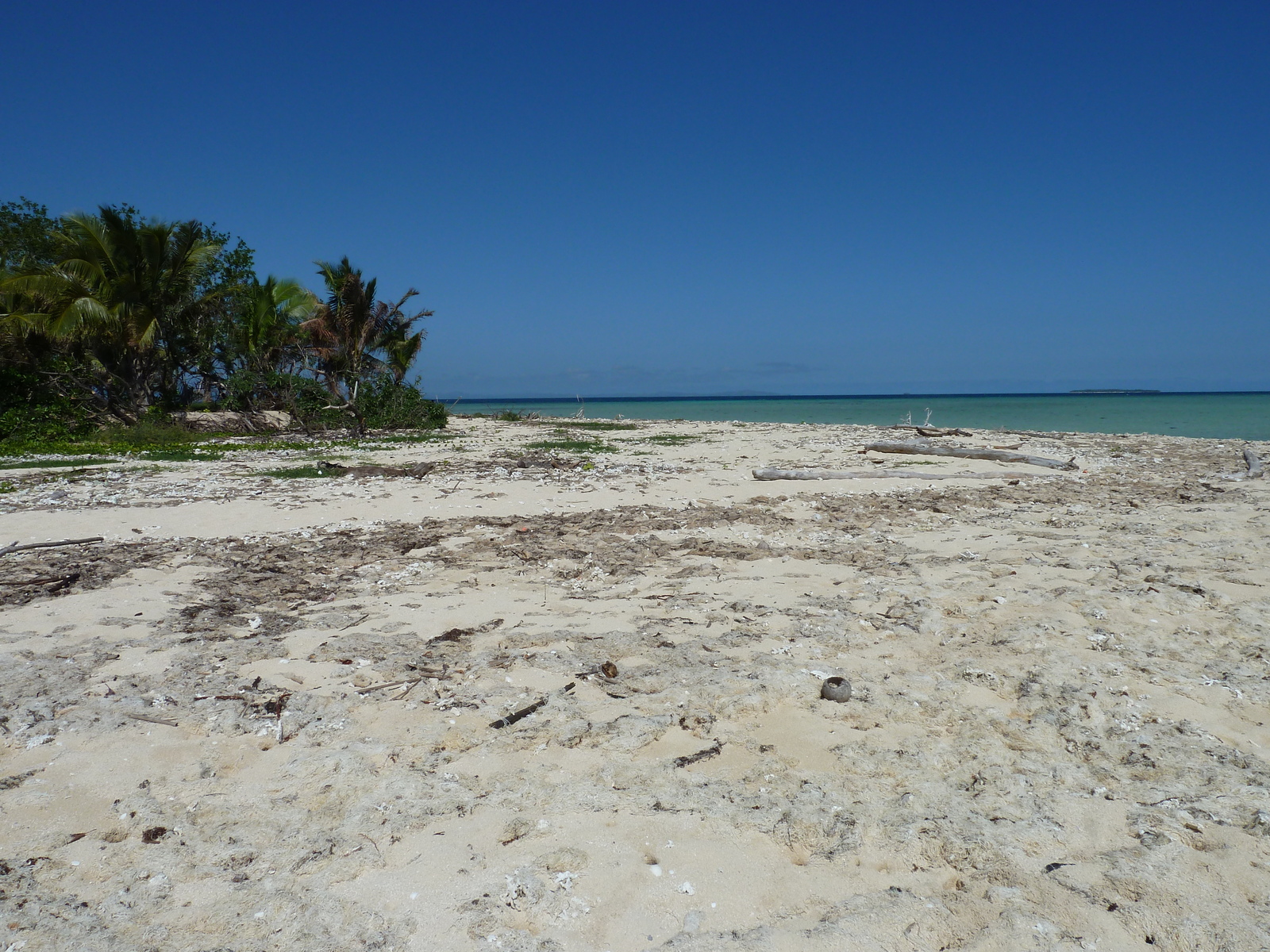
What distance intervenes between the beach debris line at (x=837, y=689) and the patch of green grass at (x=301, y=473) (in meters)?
9.30

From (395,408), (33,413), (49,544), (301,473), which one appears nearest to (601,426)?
(395,408)

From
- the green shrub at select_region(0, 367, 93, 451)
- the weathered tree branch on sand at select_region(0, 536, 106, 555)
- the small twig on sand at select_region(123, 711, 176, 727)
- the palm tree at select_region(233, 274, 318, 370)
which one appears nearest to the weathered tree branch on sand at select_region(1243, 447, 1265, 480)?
the small twig on sand at select_region(123, 711, 176, 727)

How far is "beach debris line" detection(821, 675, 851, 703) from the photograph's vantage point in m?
3.67

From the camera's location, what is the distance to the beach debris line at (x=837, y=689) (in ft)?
12.0

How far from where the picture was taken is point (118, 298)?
64.7 ft

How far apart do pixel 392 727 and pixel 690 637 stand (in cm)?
189

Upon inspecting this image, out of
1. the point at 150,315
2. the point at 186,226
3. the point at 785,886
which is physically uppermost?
the point at 186,226

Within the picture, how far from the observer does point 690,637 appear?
4527mm

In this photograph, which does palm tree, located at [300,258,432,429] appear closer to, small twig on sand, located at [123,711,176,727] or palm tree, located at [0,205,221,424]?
palm tree, located at [0,205,221,424]

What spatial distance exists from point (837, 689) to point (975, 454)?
11.5m

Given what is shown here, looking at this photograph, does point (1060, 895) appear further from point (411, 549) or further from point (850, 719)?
point (411, 549)

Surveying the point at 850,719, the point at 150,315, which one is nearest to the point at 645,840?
the point at 850,719

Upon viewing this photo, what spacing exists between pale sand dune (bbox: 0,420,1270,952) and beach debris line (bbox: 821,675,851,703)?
0.05 metres

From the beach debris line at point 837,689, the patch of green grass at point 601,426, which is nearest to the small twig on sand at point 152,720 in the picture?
the beach debris line at point 837,689
